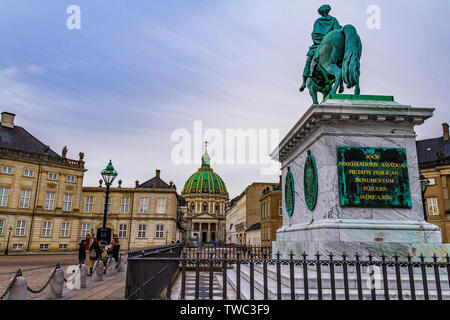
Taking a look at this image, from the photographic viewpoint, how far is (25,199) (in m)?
41.4

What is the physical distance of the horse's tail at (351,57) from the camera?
8531mm

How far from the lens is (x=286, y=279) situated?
626 centimetres

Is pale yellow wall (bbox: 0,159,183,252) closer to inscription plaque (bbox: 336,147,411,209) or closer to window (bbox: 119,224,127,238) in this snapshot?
window (bbox: 119,224,127,238)

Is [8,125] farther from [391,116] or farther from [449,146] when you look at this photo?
[449,146]

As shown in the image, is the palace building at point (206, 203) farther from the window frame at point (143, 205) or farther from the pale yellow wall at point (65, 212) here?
the window frame at point (143, 205)

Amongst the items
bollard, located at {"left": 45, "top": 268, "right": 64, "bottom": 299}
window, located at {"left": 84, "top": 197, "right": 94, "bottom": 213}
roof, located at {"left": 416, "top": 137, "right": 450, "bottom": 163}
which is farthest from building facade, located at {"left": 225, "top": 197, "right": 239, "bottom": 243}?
bollard, located at {"left": 45, "top": 268, "right": 64, "bottom": 299}

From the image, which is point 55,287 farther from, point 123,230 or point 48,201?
point 123,230

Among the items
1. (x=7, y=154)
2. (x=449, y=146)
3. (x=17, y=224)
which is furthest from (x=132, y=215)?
(x=449, y=146)

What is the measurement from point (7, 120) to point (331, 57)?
4762cm

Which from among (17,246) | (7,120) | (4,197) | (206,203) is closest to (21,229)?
(17,246)

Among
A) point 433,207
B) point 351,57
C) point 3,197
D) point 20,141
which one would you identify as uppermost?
point 20,141

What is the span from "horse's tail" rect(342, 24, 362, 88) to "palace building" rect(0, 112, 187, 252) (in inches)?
1700

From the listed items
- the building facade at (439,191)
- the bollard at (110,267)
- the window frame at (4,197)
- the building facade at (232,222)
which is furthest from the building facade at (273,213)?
the building facade at (232,222)

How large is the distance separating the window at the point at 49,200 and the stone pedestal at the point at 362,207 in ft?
142
